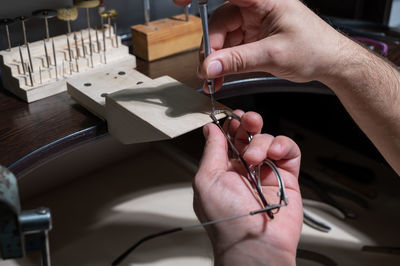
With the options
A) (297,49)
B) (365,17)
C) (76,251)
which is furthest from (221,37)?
(365,17)

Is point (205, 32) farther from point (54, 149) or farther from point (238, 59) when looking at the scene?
point (54, 149)

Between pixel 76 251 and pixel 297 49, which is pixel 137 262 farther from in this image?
pixel 297 49

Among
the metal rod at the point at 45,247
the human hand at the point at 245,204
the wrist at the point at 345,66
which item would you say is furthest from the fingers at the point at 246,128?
the metal rod at the point at 45,247

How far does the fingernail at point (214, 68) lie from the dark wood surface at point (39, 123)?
239 millimetres

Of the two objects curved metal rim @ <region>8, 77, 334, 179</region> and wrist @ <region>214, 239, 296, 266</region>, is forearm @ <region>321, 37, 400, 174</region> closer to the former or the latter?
curved metal rim @ <region>8, 77, 334, 179</region>

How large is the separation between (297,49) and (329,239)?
63 cm

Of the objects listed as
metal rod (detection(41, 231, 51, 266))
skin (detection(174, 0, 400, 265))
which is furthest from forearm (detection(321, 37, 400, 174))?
metal rod (detection(41, 231, 51, 266))

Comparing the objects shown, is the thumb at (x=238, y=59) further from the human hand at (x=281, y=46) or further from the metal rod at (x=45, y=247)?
the metal rod at (x=45, y=247)

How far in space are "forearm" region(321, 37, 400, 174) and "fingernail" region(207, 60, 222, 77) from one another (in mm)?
214

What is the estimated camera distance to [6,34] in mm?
994

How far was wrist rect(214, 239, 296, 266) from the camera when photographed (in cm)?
61

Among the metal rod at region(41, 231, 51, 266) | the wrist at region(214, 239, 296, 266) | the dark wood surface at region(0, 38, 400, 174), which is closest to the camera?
the metal rod at region(41, 231, 51, 266)

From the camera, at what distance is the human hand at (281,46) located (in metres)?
0.66

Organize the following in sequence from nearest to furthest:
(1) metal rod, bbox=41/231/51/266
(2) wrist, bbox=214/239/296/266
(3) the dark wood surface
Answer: (1) metal rod, bbox=41/231/51/266, (2) wrist, bbox=214/239/296/266, (3) the dark wood surface
